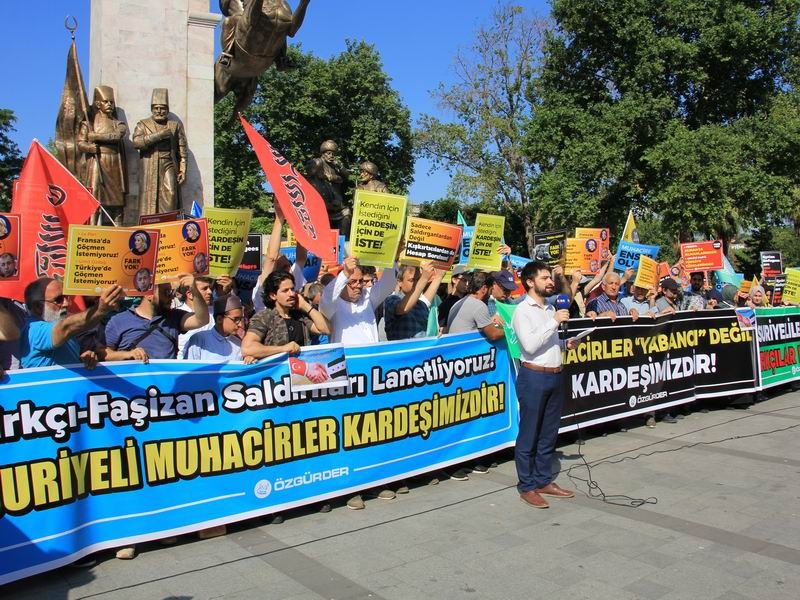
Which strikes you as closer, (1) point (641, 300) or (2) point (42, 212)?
(2) point (42, 212)

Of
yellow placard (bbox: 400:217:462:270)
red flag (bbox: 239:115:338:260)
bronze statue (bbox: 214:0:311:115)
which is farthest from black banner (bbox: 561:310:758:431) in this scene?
bronze statue (bbox: 214:0:311:115)

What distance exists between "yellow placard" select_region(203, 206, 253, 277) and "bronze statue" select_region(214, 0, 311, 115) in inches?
177

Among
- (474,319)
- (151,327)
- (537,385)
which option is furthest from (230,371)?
(474,319)

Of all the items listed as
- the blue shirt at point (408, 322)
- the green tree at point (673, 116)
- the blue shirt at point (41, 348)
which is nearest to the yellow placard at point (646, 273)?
the blue shirt at point (408, 322)

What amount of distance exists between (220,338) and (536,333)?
2481 mm

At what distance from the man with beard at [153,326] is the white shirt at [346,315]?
101 cm

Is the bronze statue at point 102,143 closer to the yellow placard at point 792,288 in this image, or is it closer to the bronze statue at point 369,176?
the bronze statue at point 369,176

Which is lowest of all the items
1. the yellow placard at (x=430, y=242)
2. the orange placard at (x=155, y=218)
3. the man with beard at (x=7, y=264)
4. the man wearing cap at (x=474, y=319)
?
the man wearing cap at (x=474, y=319)

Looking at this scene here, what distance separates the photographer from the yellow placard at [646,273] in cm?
901

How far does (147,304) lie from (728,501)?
16.1 ft

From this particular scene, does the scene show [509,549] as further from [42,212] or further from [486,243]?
[42,212]

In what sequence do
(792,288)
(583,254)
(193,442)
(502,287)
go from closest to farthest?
(193,442), (502,287), (583,254), (792,288)

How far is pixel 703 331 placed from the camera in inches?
372

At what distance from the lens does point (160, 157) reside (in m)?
9.27
